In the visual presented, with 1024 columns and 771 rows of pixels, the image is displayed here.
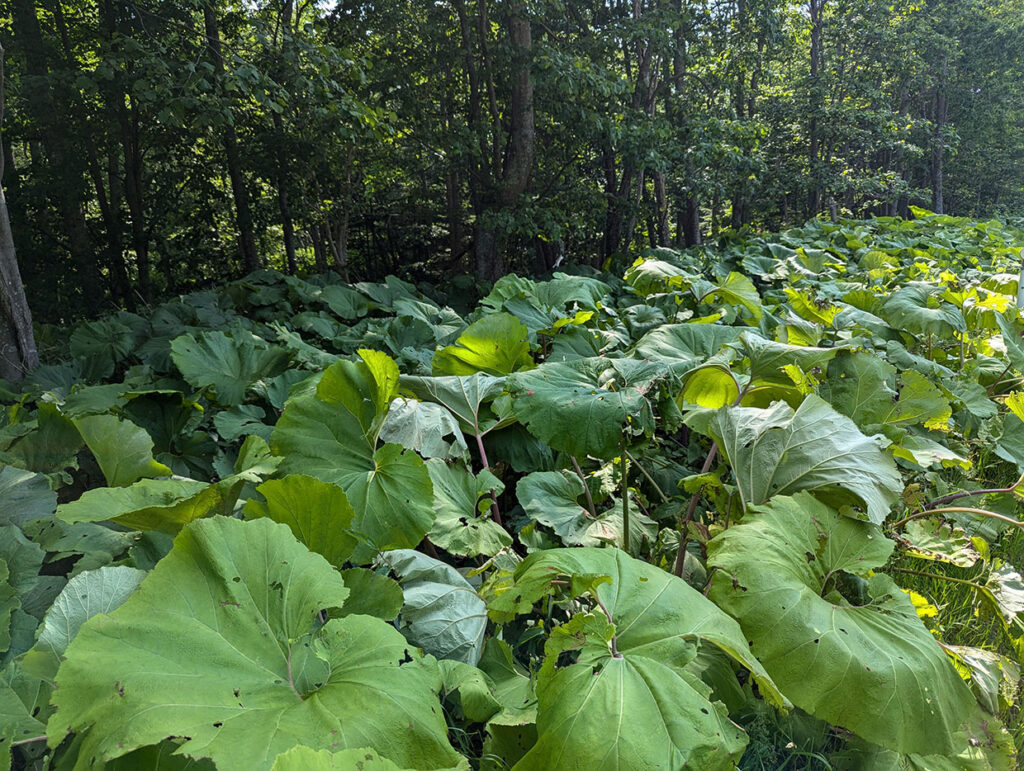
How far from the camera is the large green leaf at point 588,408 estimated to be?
1698 millimetres

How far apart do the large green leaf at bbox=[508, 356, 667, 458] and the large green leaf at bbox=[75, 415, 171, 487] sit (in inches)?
41.1

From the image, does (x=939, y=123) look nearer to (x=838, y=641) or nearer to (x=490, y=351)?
(x=490, y=351)

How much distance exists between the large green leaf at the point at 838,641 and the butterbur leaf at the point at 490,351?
1288 millimetres

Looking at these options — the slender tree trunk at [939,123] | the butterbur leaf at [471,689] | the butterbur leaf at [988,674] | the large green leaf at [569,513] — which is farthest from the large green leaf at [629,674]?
the slender tree trunk at [939,123]

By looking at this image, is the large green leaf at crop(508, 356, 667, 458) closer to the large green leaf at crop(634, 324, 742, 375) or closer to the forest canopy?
the large green leaf at crop(634, 324, 742, 375)

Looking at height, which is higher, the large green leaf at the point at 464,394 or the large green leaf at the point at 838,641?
the large green leaf at the point at 464,394

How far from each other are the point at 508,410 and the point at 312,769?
143 cm

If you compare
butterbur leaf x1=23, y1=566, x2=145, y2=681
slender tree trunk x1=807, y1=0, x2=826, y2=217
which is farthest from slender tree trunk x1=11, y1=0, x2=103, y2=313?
Answer: slender tree trunk x1=807, y1=0, x2=826, y2=217

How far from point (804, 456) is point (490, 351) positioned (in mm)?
1276

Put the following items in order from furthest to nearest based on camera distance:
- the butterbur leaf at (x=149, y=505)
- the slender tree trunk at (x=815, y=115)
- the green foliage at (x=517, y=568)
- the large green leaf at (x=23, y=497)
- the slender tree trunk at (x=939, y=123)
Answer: the slender tree trunk at (x=939, y=123) < the slender tree trunk at (x=815, y=115) < the large green leaf at (x=23, y=497) < the butterbur leaf at (x=149, y=505) < the green foliage at (x=517, y=568)

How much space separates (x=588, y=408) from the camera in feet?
5.68

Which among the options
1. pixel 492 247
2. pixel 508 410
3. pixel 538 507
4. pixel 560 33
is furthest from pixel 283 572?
pixel 560 33

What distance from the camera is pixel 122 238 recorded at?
10.2 m

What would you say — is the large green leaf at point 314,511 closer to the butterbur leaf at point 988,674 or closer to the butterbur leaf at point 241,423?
the butterbur leaf at point 241,423
